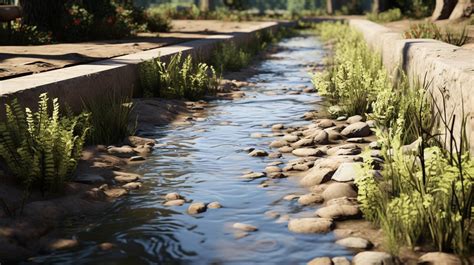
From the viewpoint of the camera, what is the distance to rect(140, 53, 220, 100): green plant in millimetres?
7652

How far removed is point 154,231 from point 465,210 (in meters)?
1.60

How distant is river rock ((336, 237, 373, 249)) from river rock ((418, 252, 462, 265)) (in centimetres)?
29

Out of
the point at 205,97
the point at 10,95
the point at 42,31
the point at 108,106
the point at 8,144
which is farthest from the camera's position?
the point at 42,31

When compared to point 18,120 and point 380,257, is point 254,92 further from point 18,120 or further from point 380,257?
point 380,257

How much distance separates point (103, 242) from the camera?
10.9 feet

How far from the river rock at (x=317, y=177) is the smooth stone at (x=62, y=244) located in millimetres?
1689

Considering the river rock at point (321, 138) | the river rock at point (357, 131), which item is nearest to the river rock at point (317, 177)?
the river rock at point (321, 138)

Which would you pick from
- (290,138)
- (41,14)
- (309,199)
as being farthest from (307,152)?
(41,14)

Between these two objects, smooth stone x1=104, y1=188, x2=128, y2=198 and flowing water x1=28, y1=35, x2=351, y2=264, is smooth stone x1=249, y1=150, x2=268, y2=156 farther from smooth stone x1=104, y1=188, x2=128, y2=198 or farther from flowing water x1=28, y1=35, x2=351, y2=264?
smooth stone x1=104, y1=188, x2=128, y2=198

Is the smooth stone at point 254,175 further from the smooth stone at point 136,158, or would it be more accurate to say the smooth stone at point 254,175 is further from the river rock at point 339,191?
the smooth stone at point 136,158

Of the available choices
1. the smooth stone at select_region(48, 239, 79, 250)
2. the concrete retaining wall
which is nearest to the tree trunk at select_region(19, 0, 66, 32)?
the concrete retaining wall

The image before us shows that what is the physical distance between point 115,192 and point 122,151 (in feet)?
3.79

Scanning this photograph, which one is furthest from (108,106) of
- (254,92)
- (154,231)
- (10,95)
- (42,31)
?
(42,31)

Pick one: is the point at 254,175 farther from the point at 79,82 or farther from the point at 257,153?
the point at 79,82
